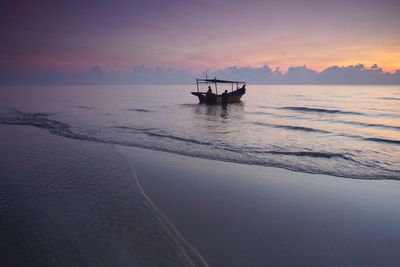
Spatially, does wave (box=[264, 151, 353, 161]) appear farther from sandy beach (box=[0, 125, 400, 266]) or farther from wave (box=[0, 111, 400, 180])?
sandy beach (box=[0, 125, 400, 266])

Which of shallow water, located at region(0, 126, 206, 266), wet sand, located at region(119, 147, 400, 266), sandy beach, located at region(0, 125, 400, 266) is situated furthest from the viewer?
wet sand, located at region(119, 147, 400, 266)

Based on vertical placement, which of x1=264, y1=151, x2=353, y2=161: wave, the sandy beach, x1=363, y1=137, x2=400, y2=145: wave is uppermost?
the sandy beach

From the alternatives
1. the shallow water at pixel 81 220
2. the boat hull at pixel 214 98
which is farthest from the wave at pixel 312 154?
the boat hull at pixel 214 98

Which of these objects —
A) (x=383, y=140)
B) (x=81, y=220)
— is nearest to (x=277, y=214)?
(x=81, y=220)

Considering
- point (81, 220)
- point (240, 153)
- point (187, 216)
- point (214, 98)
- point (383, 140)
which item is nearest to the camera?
point (81, 220)

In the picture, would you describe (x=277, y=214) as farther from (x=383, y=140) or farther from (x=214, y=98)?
(x=214, y=98)

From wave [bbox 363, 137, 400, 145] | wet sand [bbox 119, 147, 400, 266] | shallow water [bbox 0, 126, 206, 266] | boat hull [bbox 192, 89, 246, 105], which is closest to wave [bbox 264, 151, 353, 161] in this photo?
wet sand [bbox 119, 147, 400, 266]

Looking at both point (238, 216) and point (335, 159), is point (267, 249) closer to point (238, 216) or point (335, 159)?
point (238, 216)

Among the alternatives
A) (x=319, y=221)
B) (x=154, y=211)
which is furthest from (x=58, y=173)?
(x=319, y=221)

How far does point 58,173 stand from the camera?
30.3 feet

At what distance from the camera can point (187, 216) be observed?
652 centimetres

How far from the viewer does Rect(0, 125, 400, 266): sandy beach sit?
4855 millimetres

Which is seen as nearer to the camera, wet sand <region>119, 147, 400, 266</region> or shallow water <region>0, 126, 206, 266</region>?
shallow water <region>0, 126, 206, 266</region>

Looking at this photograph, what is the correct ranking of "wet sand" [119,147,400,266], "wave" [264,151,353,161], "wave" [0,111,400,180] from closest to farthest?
"wet sand" [119,147,400,266] → "wave" [0,111,400,180] → "wave" [264,151,353,161]
